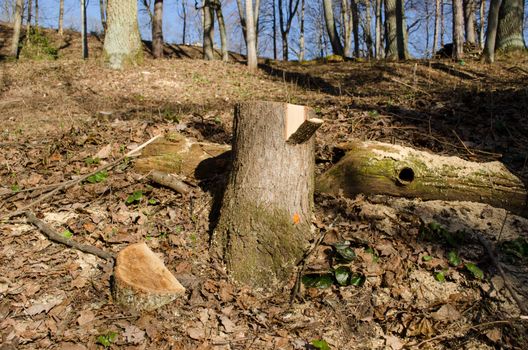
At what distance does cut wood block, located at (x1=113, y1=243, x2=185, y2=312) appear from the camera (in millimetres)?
2627

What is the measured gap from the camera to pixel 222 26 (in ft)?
59.3

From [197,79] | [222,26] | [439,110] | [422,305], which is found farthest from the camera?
[222,26]

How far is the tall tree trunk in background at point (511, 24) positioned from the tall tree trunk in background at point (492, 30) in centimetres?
62

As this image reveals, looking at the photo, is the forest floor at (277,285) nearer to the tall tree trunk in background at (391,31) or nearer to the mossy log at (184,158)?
the mossy log at (184,158)

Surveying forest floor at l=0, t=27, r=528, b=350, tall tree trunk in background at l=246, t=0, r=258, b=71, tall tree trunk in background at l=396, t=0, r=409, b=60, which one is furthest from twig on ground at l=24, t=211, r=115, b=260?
tall tree trunk in background at l=396, t=0, r=409, b=60

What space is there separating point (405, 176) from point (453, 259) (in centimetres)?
A: 95

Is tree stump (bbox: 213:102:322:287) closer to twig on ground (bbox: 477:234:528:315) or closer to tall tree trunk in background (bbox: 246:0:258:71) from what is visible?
twig on ground (bbox: 477:234:528:315)

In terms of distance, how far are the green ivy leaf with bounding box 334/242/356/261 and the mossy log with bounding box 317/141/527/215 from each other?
779 mm

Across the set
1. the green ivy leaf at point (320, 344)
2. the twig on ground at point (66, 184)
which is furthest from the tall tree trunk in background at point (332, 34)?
the green ivy leaf at point (320, 344)

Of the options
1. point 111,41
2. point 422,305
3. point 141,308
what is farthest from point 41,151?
point 111,41

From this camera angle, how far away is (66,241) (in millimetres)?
3234

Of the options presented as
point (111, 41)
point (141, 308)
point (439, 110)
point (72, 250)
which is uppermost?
point (111, 41)

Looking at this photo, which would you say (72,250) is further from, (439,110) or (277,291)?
(439,110)

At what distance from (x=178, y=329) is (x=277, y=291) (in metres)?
0.83
